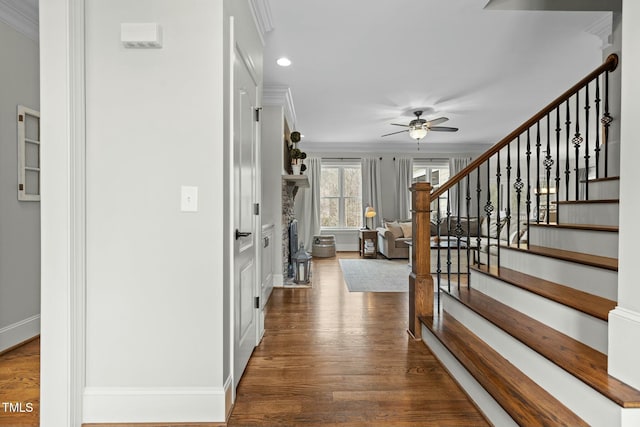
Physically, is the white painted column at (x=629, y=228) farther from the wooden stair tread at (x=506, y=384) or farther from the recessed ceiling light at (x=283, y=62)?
the recessed ceiling light at (x=283, y=62)

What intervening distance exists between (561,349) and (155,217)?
2.03m

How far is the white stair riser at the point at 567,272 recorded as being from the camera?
1.82m

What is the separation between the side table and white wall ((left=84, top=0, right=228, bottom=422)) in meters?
5.80

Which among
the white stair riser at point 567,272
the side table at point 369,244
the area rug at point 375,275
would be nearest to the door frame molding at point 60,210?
the white stair riser at point 567,272

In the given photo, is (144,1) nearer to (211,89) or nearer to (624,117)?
(211,89)

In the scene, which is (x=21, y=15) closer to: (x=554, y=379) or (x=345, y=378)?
(x=345, y=378)

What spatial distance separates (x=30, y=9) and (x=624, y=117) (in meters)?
3.76

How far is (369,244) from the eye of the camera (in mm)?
7348

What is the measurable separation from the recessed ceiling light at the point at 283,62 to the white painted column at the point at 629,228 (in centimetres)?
289

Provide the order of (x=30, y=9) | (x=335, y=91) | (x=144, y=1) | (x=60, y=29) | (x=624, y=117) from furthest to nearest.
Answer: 1. (x=335, y=91)
2. (x=30, y=9)
3. (x=144, y=1)
4. (x=60, y=29)
5. (x=624, y=117)

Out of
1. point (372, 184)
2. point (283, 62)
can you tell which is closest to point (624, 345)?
point (283, 62)

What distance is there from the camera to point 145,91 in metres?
1.66

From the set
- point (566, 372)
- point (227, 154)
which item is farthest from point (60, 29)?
point (566, 372)

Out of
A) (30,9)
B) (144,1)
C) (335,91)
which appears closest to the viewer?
(144,1)
